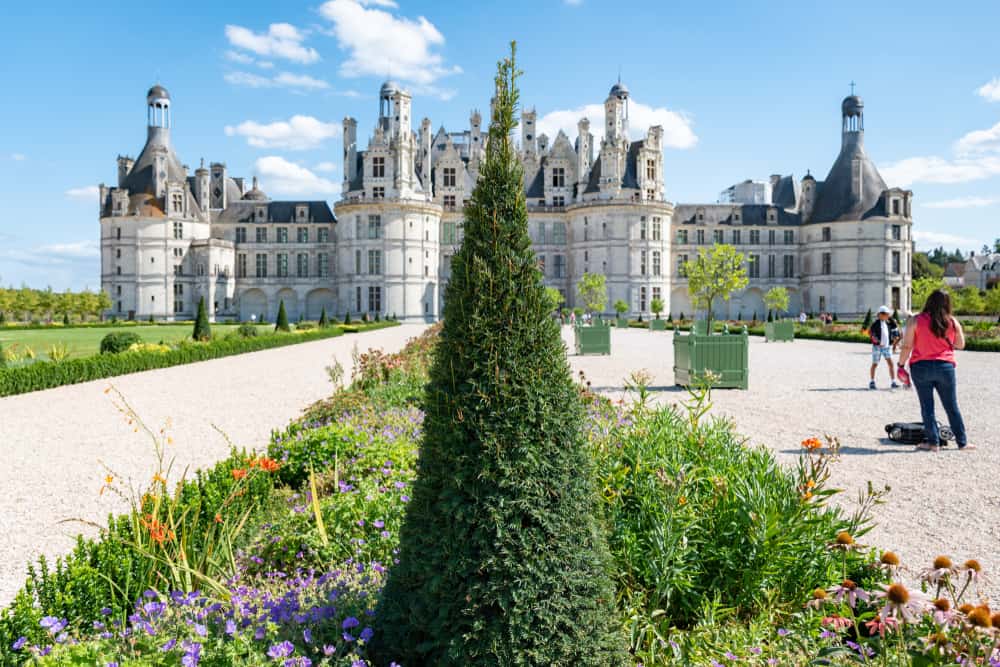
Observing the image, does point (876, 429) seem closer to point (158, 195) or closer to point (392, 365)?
point (392, 365)

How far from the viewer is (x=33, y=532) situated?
5.00m

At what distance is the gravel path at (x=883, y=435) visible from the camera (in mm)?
4605

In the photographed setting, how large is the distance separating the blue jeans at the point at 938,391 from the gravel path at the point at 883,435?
0.75 ft

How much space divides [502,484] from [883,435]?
749 cm

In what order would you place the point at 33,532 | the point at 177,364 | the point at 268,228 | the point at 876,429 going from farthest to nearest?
the point at 268,228 → the point at 177,364 → the point at 876,429 → the point at 33,532

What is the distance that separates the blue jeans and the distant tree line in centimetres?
5286

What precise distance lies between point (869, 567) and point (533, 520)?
2.15 metres

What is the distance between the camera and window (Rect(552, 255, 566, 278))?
52.6 m

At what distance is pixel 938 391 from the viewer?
7293 mm

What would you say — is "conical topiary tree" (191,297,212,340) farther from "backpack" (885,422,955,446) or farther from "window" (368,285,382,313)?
"window" (368,285,382,313)

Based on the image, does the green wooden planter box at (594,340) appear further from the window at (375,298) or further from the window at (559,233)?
the window at (559,233)

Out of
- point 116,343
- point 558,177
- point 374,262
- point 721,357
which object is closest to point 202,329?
point 116,343

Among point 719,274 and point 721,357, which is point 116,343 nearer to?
point 721,357

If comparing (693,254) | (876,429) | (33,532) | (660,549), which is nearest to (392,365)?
(33,532)
